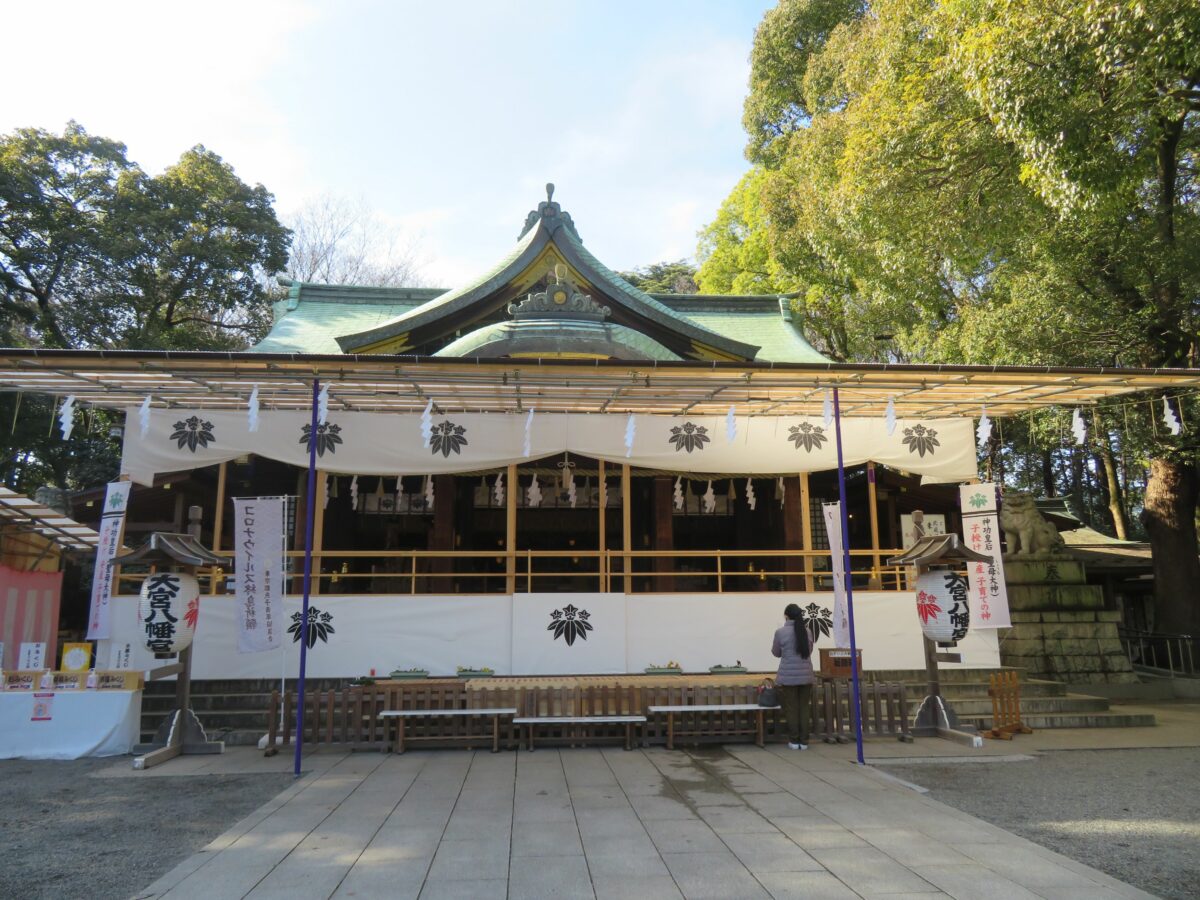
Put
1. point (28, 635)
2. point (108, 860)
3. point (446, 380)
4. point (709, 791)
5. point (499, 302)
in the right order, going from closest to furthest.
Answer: point (108, 860) < point (709, 791) < point (446, 380) < point (28, 635) < point (499, 302)

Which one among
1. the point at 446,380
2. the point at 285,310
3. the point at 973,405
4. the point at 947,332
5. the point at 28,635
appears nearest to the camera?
the point at 446,380

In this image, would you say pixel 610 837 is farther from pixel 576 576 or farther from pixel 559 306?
pixel 559 306

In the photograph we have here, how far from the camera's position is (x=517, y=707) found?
9.10 metres

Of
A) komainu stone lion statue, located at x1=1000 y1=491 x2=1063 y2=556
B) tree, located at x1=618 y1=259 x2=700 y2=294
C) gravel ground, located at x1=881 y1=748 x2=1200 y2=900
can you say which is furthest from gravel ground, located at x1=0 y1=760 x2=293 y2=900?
tree, located at x1=618 y1=259 x2=700 y2=294

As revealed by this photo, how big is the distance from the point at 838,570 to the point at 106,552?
9.81m

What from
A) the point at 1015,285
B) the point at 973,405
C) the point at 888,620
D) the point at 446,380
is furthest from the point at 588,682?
the point at 1015,285

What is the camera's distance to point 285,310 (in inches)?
776

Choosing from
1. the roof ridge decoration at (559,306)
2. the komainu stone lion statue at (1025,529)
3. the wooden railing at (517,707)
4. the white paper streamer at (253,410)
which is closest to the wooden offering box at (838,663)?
the wooden railing at (517,707)

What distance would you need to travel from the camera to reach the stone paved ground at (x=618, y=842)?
190 inches

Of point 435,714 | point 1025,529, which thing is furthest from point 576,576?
point 1025,529

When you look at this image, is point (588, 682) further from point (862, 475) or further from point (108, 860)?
point (862, 475)

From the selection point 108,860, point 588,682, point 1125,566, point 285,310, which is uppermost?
point 285,310

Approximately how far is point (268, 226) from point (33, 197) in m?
6.35

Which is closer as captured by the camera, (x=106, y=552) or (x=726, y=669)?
(x=106, y=552)
